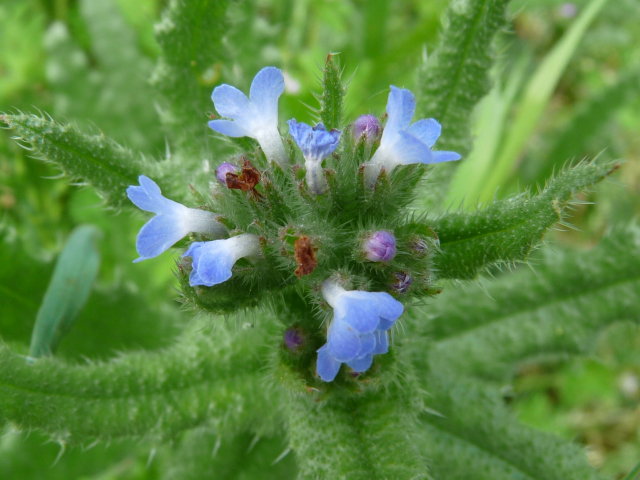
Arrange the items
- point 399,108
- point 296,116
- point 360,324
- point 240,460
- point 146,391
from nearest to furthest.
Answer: point 360,324 < point 399,108 < point 146,391 < point 240,460 < point 296,116

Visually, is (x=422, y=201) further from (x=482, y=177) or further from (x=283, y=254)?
(x=482, y=177)

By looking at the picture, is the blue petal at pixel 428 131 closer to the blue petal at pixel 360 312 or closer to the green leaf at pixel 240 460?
the blue petal at pixel 360 312

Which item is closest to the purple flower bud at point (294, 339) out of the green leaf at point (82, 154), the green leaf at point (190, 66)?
the green leaf at point (82, 154)

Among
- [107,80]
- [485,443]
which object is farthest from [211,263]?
[107,80]

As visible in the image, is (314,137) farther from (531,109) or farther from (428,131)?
(531,109)

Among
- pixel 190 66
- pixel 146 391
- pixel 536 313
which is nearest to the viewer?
pixel 146 391

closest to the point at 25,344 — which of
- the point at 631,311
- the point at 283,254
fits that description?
the point at 283,254
